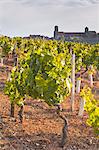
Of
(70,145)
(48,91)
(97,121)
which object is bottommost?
(70,145)

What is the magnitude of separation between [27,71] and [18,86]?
81 cm

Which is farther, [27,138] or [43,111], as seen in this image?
[43,111]

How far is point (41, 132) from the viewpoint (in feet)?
40.4

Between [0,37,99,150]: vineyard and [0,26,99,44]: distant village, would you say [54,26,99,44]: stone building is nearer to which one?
[0,26,99,44]: distant village

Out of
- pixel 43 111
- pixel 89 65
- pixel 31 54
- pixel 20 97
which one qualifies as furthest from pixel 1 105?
pixel 89 65

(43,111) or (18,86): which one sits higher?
(18,86)

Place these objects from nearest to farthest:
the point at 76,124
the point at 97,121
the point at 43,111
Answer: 1. the point at 97,121
2. the point at 76,124
3. the point at 43,111

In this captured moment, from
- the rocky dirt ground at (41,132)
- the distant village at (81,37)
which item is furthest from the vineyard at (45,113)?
the distant village at (81,37)

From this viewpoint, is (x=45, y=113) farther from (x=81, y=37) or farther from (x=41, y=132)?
(x=81, y=37)

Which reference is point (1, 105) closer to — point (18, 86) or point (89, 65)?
point (18, 86)

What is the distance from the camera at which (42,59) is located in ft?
37.0

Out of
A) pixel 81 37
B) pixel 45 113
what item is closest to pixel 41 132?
pixel 45 113

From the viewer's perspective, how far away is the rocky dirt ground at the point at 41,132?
11352mm

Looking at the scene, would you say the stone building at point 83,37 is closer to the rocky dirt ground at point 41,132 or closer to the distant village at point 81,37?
the distant village at point 81,37
